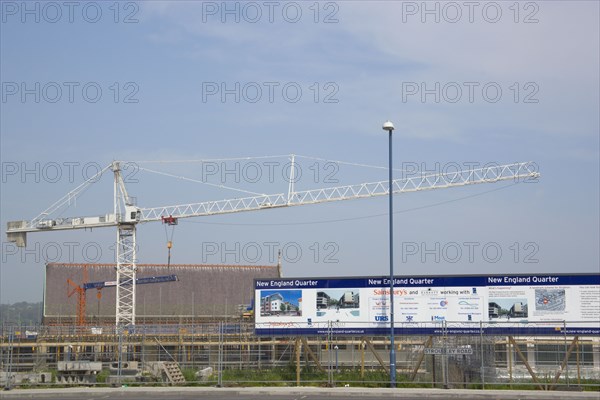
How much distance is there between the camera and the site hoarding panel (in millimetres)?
30781

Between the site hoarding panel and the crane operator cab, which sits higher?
the crane operator cab

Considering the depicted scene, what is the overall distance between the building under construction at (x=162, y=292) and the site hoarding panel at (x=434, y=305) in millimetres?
62455

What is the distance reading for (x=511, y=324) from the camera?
102ft

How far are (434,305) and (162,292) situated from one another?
71.8m

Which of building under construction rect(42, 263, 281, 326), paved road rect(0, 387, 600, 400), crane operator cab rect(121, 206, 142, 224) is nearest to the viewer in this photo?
paved road rect(0, 387, 600, 400)

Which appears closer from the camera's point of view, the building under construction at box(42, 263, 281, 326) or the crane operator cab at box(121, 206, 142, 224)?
the crane operator cab at box(121, 206, 142, 224)

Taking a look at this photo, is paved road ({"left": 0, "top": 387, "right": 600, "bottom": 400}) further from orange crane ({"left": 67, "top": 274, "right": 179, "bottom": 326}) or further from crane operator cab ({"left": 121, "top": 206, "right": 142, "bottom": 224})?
orange crane ({"left": 67, "top": 274, "right": 179, "bottom": 326})

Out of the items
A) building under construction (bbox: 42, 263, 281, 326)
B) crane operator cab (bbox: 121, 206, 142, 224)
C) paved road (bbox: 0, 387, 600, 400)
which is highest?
crane operator cab (bbox: 121, 206, 142, 224)

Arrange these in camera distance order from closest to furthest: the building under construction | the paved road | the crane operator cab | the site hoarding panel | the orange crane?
1. the paved road
2. the site hoarding panel
3. the orange crane
4. the crane operator cab
5. the building under construction

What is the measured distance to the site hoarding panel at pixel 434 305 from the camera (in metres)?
30.8

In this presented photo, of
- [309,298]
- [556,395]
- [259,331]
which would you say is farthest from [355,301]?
[556,395]

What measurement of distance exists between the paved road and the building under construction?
65098mm

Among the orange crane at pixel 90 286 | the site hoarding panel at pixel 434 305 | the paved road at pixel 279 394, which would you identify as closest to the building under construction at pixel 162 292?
the orange crane at pixel 90 286

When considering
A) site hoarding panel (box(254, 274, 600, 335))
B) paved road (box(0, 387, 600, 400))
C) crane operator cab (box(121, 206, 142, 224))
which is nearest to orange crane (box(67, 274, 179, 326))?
crane operator cab (box(121, 206, 142, 224))
